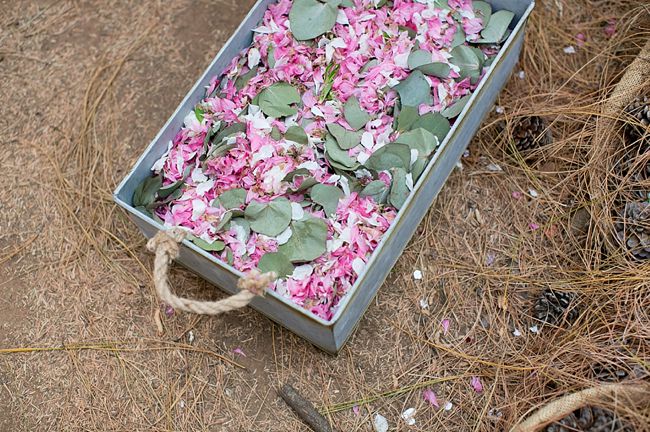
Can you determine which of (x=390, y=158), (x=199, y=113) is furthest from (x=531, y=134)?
(x=199, y=113)

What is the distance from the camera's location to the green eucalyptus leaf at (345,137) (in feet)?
5.33

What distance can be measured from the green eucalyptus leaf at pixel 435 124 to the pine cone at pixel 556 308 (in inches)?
19.2

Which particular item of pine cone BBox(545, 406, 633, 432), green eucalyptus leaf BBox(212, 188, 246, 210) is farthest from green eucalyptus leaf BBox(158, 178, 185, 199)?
pine cone BBox(545, 406, 633, 432)

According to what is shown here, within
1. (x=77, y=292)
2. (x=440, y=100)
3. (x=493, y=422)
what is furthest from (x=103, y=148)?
(x=493, y=422)

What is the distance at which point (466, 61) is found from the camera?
1702mm

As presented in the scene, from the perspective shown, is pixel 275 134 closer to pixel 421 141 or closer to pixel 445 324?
pixel 421 141

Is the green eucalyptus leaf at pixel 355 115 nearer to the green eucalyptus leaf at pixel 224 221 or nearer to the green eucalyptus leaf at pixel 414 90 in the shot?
the green eucalyptus leaf at pixel 414 90

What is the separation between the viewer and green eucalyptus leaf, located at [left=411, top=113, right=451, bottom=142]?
5.32ft

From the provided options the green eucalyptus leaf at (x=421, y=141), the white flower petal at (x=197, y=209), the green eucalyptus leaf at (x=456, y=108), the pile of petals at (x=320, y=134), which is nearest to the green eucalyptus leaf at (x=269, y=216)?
the pile of petals at (x=320, y=134)

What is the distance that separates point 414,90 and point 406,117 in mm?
77

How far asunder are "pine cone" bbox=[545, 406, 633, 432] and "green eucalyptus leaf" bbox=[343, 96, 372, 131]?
84cm

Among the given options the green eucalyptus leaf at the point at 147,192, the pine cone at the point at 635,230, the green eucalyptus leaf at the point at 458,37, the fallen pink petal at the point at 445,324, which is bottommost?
the fallen pink petal at the point at 445,324

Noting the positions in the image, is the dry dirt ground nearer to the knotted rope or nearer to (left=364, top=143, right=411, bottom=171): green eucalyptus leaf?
(left=364, top=143, right=411, bottom=171): green eucalyptus leaf

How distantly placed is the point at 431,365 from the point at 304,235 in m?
0.47
